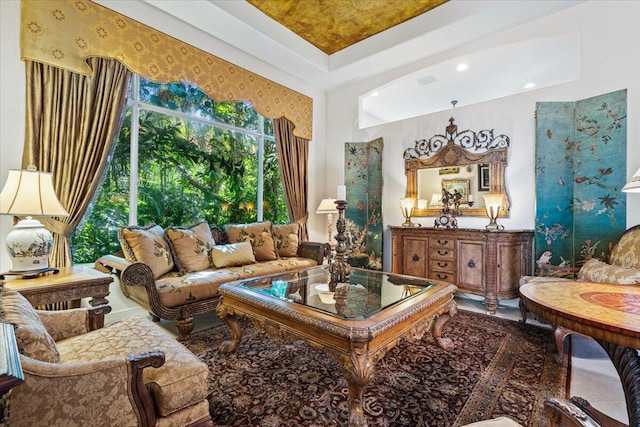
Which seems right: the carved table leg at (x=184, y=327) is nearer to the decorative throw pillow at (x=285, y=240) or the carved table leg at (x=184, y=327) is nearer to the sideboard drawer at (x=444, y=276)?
the decorative throw pillow at (x=285, y=240)

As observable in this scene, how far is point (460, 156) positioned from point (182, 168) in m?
3.52

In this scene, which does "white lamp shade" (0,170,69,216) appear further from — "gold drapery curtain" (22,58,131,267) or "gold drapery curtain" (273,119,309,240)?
"gold drapery curtain" (273,119,309,240)

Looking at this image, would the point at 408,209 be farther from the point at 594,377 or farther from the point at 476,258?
the point at 594,377

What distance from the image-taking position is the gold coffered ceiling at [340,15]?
10.8ft

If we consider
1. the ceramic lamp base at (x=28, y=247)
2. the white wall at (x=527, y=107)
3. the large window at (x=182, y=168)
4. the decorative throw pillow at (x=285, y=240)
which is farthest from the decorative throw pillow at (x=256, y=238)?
the white wall at (x=527, y=107)

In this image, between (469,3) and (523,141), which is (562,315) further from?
(469,3)

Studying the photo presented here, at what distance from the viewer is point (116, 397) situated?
1.01 metres

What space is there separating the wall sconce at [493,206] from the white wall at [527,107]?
211 millimetres

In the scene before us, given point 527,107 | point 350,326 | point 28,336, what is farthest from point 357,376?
point 527,107

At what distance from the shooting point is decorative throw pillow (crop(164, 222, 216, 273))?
114 inches

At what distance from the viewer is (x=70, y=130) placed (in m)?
2.58

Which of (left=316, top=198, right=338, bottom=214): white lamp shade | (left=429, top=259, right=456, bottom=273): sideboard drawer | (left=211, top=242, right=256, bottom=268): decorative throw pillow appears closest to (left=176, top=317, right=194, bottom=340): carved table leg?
(left=211, top=242, right=256, bottom=268): decorative throw pillow

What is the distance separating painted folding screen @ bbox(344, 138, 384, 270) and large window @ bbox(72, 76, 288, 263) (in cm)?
117

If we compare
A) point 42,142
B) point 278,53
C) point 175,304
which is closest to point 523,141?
point 278,53
